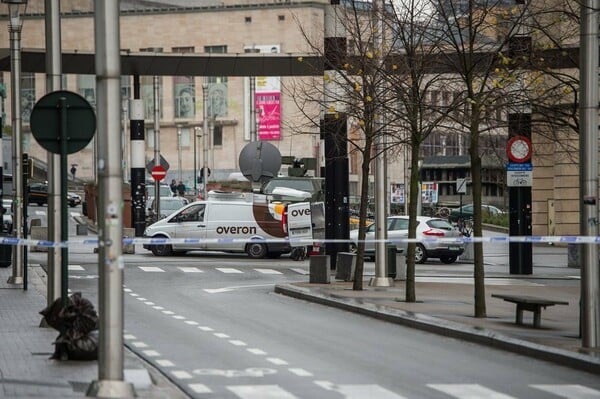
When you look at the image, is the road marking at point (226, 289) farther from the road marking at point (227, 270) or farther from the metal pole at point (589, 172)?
the metal pole at point (589, 172)

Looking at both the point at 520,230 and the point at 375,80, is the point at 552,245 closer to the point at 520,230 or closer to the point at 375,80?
the point at 520,230

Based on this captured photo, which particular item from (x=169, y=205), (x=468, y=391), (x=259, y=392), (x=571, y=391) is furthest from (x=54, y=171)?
(x=169, y=205)

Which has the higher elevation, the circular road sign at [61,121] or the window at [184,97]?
the window at [184,97]

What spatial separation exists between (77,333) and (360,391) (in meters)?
3.96

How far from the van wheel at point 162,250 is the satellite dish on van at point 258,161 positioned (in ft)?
12.8

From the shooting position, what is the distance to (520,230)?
36875mm

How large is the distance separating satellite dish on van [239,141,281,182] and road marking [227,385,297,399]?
109ft

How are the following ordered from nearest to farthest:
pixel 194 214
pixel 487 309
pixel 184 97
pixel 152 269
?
pixel 487 309
pixel 152 269
pixel 194 214
pixel 184 97

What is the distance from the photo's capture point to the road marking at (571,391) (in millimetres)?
14422

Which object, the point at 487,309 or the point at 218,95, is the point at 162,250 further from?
the point at 218,95

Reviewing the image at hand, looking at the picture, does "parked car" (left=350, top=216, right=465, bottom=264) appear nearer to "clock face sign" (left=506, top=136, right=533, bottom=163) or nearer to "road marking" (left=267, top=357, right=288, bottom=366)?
"clock face sign" (left=506, top=136, right=533, bottom=163)

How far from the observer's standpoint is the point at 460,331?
2036 cm

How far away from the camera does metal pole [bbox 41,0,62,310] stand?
820 inches

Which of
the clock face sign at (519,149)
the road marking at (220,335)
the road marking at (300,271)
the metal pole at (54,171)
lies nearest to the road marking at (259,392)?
the road marking at (220,335)
